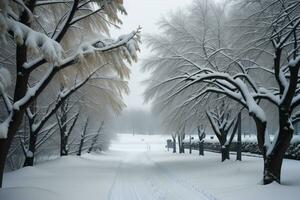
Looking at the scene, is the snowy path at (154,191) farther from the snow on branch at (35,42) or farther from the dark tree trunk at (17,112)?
the snow on branch at (35,42)

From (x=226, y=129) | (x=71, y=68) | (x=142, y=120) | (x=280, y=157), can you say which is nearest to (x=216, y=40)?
(x=226, y=129)

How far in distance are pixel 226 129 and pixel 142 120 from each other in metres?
121

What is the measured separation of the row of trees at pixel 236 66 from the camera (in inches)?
481

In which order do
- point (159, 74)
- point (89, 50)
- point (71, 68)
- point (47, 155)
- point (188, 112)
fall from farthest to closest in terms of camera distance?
1. point (47, 155)
2. point (159, 74)
3. point (188, 112)
4. point (71, 68)
5. point (89, 50)

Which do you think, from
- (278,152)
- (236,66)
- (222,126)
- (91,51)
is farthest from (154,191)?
(222,126)

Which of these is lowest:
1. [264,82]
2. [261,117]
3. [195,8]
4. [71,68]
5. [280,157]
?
[280,157]

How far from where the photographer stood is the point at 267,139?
12805mm

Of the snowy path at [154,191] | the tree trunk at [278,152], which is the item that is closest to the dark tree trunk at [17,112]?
the snowy path at [154,191]

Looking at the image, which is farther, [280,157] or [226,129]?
[226,129]

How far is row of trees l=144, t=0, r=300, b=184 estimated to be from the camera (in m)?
Answer: 12.2

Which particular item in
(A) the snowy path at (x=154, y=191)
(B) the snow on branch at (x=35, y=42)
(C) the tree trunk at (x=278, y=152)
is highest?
(B) the snow on branch at (x=35, y=42)

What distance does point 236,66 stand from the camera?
1928 cm

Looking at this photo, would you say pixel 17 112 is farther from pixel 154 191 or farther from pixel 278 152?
pixel 278 152

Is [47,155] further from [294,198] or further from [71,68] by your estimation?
[294,198]
